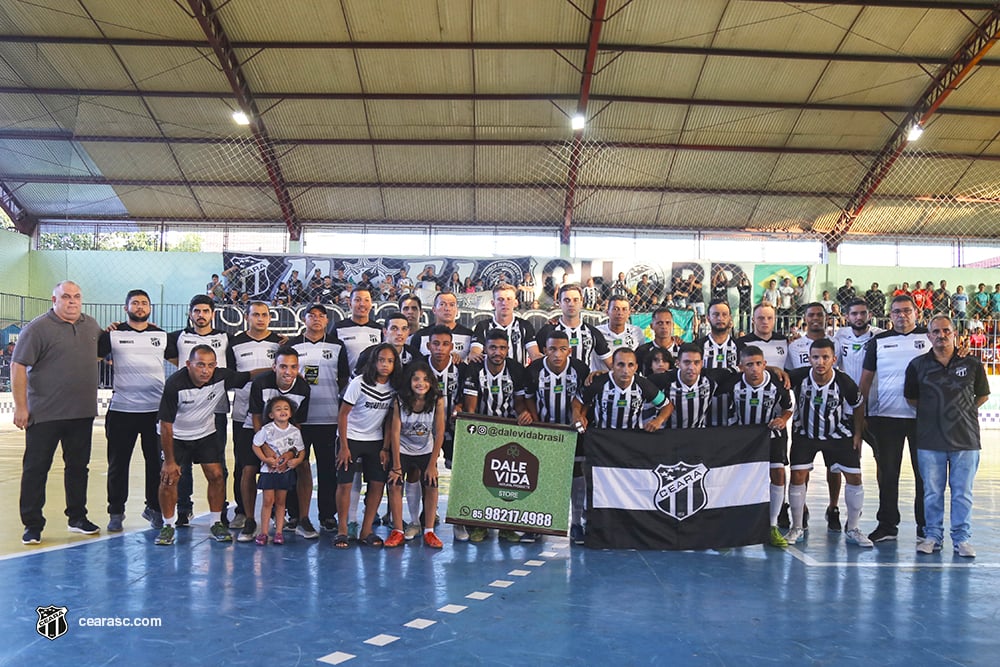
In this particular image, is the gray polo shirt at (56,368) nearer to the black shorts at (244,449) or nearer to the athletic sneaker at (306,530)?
the black shorts at (244,449)

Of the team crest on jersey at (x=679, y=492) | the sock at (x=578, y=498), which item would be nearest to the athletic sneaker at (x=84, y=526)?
the sock at (x=578, y=498)

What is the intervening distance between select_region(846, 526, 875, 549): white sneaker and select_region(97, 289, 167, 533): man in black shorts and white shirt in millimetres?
6439

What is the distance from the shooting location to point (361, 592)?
191 inches

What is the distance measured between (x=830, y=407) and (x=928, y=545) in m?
1.40

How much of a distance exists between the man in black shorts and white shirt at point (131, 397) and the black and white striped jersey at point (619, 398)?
403 centimetres

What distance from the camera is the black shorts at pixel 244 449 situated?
21.3ft

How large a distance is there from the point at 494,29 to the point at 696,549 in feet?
54.1

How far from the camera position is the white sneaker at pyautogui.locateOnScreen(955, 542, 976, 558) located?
243 inches

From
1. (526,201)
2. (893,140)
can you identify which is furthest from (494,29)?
(893,140)

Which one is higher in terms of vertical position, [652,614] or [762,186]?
[762,186]

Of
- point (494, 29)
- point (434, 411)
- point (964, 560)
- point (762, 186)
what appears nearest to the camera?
point (964, 560)

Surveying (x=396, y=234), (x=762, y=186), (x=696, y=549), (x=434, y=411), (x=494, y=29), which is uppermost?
(x=494, y=29)

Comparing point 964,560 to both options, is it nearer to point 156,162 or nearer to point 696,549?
point 696,549

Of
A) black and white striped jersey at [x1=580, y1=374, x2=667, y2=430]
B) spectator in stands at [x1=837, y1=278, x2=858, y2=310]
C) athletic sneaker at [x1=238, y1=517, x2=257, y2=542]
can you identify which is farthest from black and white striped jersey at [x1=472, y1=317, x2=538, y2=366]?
spectator in stands at [x1=837, y1=278, x2=858, y2=310]
